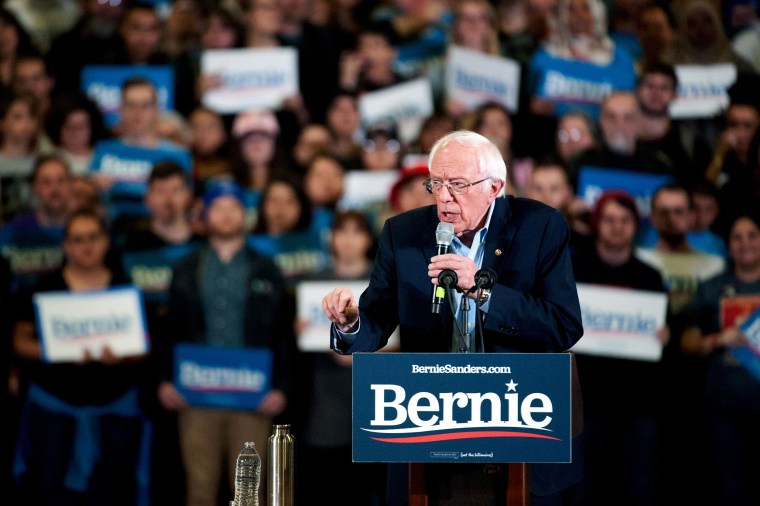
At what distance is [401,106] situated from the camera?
7098 millimetres

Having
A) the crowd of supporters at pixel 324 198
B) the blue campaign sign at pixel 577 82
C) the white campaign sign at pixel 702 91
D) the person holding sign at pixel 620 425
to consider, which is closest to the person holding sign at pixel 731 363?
the crowd of supporters at pixel 324 198

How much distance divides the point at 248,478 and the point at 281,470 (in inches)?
8.0

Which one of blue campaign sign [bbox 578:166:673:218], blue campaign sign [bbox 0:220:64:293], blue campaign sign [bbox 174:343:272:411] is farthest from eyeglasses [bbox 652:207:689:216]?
blue campaign sign [bbox 0:220:64:293]

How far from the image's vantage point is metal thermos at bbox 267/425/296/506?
2828 millimetres

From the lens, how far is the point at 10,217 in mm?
6766

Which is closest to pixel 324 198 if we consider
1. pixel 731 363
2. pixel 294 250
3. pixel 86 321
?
pixel 294 250

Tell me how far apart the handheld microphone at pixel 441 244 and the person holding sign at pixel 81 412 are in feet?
12.2

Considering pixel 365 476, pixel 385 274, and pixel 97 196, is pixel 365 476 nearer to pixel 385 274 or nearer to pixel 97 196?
pixel 97 196

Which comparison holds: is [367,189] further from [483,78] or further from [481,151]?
[481,151]

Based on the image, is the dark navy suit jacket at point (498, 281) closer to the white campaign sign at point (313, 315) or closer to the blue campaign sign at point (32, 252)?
the white campaign sign at point (313, 315)

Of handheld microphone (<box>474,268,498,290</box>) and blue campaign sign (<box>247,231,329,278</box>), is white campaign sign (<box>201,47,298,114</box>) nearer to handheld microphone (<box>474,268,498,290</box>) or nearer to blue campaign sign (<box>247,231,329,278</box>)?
blue campaign sign (<box>247,231,329,278</box>)

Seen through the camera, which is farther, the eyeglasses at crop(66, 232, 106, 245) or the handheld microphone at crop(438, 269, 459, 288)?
the eyeglasses at crop(66, 232, 106, 245)

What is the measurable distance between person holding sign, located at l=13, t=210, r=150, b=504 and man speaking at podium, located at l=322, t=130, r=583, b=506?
3.39 m

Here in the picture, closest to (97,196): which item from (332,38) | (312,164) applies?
(312,164)
